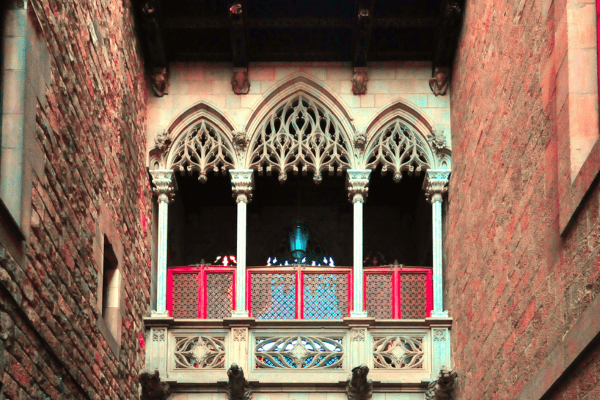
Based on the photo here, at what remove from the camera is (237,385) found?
43.8 feet

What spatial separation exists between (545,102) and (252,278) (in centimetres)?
621

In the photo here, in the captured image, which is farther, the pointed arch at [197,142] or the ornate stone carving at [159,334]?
the pointed arch at [197,142]

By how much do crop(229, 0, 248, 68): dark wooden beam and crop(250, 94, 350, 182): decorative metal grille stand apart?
0.82 metres

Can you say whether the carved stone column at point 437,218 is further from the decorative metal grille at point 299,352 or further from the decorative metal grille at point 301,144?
the decorative metal grille at point 299,352

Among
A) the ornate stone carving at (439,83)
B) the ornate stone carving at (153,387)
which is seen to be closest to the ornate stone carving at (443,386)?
the ornate stone carving at (153,387)

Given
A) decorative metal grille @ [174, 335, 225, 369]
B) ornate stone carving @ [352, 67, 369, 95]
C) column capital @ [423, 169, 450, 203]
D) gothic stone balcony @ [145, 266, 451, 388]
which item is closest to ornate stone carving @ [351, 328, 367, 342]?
gothic stone balcony @ [145, 266, 451, 388]

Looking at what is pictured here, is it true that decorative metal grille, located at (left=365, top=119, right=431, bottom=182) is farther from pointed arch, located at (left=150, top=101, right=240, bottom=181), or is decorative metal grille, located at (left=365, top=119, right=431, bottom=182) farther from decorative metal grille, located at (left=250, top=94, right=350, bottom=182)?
pointed arch, located at (left=150, top=101, right=240, bottom=181)

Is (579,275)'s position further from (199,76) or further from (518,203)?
(199,76)

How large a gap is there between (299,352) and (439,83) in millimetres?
3909

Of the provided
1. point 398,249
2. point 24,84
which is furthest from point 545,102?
point 398,249

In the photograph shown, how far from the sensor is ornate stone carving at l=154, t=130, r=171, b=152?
47.7 ft

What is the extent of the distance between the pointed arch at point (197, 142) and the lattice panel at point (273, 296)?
5.04 ft

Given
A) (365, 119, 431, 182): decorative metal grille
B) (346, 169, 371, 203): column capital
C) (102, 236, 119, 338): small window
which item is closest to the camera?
(102, 236, 119, 338): small window

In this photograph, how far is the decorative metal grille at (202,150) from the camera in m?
14.7
